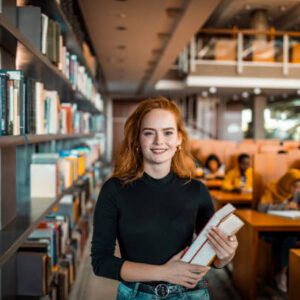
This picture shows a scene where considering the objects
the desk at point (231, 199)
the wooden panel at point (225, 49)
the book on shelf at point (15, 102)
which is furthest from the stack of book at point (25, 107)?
the wooden panel at point (225, 49)

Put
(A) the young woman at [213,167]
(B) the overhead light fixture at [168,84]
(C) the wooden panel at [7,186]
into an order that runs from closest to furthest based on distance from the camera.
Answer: (C) the wooden panel at [7,186], (A) the young woman at [213,167], (B) the overhead light fixture at [168,84]

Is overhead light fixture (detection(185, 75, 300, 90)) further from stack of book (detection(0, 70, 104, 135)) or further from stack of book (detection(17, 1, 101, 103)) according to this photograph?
stack of book (detection(0, 70, 104, 135))

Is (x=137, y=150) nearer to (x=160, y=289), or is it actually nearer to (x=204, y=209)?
(x=204, y=209)

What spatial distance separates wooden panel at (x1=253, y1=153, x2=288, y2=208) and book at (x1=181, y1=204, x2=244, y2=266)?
245cm

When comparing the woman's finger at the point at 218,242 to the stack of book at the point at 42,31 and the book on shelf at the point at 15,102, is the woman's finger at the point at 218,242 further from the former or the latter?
the stack of book at the point at 42,31

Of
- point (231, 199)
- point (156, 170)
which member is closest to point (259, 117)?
point (231, 199)

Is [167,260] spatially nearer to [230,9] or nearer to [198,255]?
[198,255]

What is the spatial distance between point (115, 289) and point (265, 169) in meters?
1.85

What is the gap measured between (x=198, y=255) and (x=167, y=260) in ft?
0.50

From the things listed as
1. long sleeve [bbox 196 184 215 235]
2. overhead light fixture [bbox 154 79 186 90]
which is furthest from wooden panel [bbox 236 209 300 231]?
overhead light fixture [bbox 154 79 186 90]

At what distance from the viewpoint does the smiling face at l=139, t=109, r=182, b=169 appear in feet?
4.80

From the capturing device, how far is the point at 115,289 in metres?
3.32

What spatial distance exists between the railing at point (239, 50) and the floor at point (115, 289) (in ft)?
28.1

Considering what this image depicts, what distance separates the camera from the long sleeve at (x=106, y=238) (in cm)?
136
